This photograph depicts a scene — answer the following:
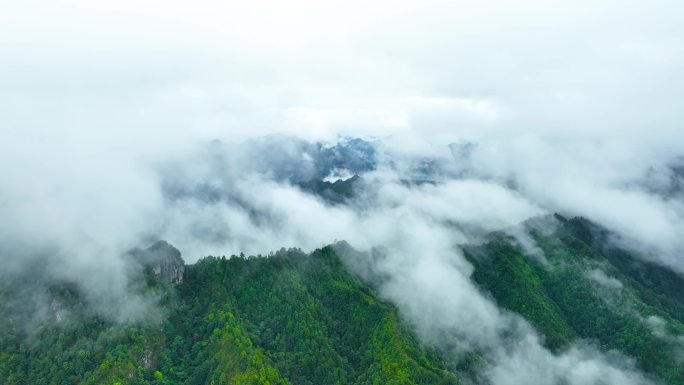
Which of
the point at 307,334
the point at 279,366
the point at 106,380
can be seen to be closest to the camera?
the point at 106,380

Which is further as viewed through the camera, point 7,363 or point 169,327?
point 169,327

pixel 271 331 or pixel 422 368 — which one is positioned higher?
→ pixel 422 368

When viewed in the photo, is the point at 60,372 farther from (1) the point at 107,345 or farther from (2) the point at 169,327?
(2) the point at 169,327

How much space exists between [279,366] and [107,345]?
2231 inches

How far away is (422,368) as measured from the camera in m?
173

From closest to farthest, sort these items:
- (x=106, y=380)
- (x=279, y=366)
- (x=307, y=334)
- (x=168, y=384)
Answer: (x=106, y=380) → (x=168, y=384) → (x=279, y=366) → (x=307, y=334)

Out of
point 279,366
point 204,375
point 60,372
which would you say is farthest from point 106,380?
point 279,366

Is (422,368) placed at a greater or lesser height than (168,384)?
greater

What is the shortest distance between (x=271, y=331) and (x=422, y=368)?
5831cm

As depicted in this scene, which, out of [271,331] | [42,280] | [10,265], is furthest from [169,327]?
[10,265]

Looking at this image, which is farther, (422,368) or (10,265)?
(10,265)

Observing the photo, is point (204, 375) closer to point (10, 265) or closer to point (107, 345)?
point (107, 345)

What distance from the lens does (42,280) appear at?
19162 centimetres

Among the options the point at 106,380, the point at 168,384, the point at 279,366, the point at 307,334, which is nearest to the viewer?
the point at 106,380
